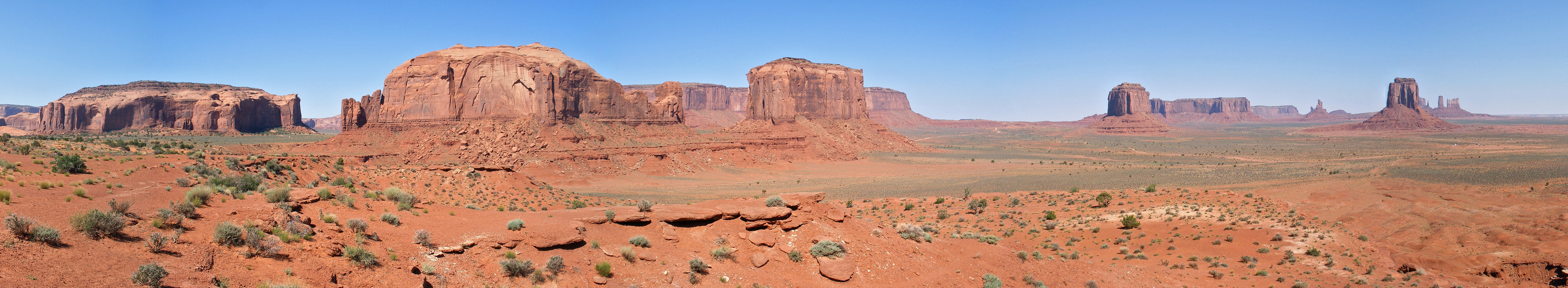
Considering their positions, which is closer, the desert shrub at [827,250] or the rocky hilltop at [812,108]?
the desert shrub at [827,250]

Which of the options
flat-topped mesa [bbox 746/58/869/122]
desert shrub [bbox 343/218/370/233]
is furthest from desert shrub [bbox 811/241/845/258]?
flat-topped mesa [bbox 746/58/869/122]

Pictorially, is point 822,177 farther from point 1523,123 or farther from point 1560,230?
point 1523,123

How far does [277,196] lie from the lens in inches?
481

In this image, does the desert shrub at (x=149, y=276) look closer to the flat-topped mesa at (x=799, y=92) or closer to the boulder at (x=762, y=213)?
the boulder at (x=762, y=213)

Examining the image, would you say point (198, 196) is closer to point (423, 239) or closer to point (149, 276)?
point (423, 239)

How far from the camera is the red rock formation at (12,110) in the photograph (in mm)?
154250

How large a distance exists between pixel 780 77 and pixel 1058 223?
5952 centimetres

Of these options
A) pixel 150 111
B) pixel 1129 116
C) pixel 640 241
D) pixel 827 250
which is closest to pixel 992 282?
pixel 827 250

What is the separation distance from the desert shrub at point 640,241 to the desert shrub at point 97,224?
7.10 m

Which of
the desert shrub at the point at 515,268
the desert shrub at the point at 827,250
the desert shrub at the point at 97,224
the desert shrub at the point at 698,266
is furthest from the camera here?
the desert shrub at the point at 827,250

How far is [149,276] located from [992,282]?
1320cm

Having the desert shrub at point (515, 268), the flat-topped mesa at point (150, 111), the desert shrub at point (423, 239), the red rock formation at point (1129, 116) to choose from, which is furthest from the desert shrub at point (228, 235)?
the red rock formation at point (1129, 116)

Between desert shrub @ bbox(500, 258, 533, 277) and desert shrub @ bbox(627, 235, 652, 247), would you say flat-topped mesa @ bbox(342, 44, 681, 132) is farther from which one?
desert shrub @ bbox(500, 258, 533, 277)

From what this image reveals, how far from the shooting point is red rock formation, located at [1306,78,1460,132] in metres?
134
